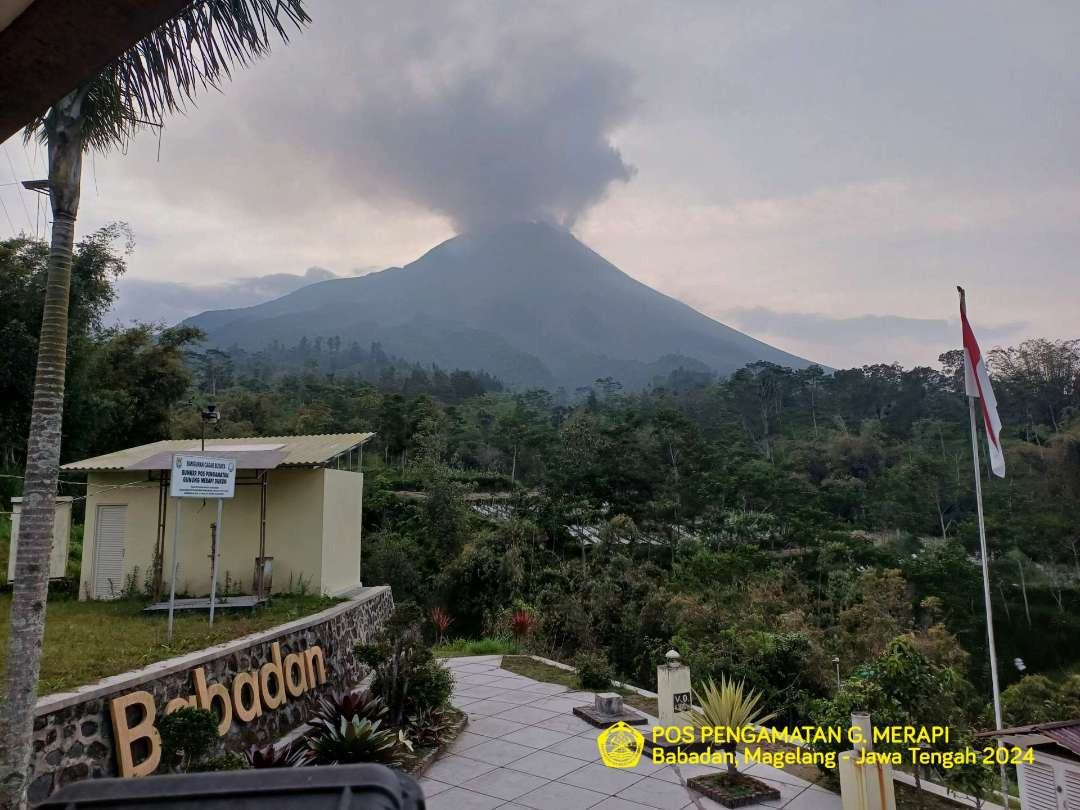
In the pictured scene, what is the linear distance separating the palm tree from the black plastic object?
405cm

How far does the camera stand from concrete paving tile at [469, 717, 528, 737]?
753cm

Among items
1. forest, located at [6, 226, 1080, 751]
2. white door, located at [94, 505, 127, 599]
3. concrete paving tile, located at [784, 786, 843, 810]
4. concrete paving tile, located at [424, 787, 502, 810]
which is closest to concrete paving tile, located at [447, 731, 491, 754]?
Answer: concrete paving tile, located at [424, 787, 502, 810]

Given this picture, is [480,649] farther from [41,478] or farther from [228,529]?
[41,478]

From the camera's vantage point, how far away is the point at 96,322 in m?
17.6

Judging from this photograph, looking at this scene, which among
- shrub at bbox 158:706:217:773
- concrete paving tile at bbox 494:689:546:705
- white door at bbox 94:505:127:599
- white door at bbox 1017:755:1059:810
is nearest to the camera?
white door at bbox 1017:755:1059:810

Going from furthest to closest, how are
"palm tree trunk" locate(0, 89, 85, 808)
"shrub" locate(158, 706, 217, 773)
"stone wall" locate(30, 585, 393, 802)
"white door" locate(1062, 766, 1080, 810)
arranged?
1. "shrub" locate(158, 706, 217, 773)
2. "white door" locate(1062, 766, 1080, 810)
3. "stone wall" locate(30, 585, 393, 802)
4. "palm tree trunk" locate(0, 89, 85, 808)

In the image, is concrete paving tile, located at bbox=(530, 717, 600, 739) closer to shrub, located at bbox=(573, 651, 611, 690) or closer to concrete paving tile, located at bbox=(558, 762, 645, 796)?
concrete paving tile, located at bbox=(558, 762, 645, 796)

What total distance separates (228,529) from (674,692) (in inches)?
283

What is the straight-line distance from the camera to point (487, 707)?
8.59m

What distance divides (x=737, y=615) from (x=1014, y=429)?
36435mm

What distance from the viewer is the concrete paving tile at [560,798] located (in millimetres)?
5543

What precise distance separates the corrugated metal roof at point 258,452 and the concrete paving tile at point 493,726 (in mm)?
4220

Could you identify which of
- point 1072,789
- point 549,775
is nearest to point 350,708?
point 549,775

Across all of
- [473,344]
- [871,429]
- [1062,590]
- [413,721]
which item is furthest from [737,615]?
[473,344]
